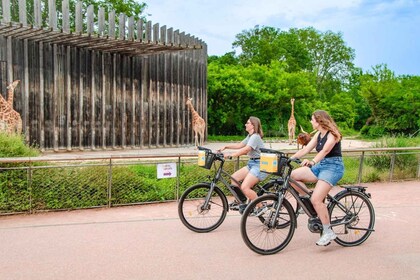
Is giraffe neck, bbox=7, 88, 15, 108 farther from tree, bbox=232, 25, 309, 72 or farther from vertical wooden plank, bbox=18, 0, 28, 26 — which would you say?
tree, bbox=232, 25, 309, 72

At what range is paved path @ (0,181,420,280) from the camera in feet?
17.5

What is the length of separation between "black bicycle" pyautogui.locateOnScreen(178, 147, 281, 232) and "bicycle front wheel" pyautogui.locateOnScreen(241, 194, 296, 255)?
0.80m

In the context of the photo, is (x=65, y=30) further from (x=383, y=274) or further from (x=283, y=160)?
(x=383, y=274)

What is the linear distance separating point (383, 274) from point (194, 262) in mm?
2105

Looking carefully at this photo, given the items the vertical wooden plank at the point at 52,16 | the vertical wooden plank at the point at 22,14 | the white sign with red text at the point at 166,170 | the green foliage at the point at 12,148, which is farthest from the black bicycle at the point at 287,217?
the vertical wooden plank at the point at 52,16

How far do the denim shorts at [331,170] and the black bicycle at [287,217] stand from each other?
0.25 meters

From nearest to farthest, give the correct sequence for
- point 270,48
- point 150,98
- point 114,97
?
point 114,97
point 150,98
point 270,48

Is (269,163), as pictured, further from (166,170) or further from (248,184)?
(166,170)

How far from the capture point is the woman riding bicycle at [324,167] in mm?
6195

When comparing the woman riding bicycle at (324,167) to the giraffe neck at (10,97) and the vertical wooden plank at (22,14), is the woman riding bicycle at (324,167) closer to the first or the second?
the vertical wooden plank at (22,14)

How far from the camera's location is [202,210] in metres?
7.12

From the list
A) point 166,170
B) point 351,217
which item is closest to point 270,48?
point 166,170

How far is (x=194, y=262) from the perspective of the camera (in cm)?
572

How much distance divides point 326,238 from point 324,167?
901 mm
